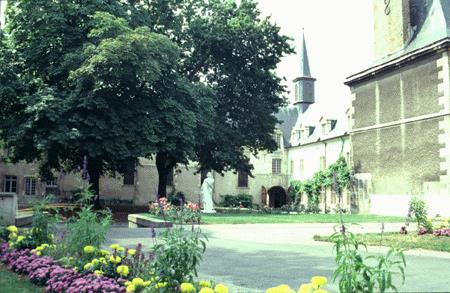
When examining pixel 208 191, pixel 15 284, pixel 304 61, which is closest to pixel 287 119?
pixel 304 61

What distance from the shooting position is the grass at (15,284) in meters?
6.11

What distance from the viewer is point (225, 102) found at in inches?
1156

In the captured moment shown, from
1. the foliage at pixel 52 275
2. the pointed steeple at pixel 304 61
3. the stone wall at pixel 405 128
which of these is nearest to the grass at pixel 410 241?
the foliage at pixel 52 275

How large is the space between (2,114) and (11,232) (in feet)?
48.1

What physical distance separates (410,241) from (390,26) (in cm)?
1975

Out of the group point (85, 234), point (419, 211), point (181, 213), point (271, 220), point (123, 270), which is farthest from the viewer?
point (271, 220)

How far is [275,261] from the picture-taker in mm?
8547

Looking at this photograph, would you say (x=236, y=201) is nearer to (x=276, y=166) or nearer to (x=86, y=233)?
(x=276, y=166)

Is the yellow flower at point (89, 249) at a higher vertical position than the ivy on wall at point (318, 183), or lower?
lower

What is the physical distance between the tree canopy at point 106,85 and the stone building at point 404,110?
8.09 meters

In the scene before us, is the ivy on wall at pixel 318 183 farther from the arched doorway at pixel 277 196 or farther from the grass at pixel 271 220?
the grass at pixel 271 220

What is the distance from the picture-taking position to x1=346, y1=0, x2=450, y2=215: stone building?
22.9 meters

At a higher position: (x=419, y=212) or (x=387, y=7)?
(x=387, y=7)

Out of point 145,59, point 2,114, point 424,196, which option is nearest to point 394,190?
point 424,196
